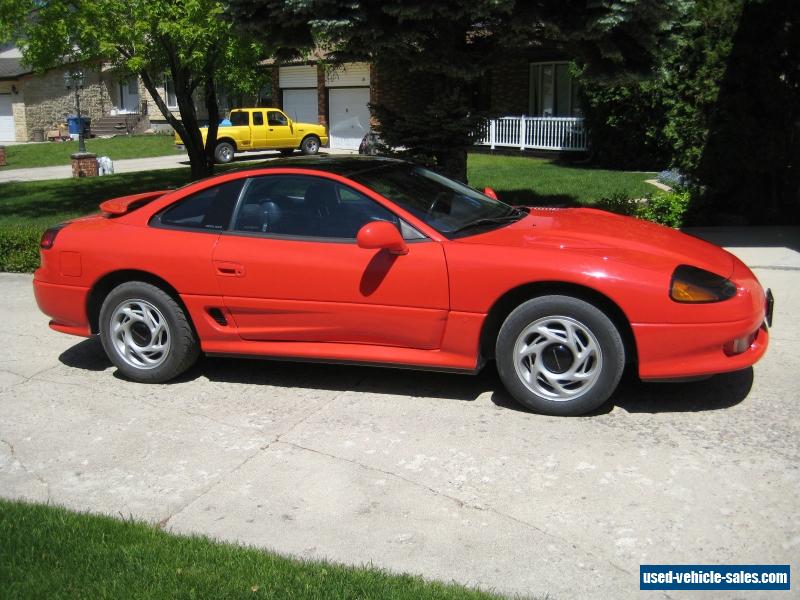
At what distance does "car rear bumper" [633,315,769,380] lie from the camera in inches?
185

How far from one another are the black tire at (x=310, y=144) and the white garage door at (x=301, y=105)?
3.01 m

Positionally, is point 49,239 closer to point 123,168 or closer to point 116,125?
point 123,168

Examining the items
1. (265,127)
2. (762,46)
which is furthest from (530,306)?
(265,127)

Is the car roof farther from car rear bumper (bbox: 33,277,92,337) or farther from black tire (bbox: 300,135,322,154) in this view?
black tire (bbox: 300,135,322,154)

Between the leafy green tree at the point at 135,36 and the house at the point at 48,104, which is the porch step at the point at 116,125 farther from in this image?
the leafy green tree at the point at 135,36

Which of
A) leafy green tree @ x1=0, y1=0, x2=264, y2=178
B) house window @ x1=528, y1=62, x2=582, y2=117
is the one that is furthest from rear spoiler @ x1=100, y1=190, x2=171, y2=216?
house window @ x1=528, y1=62, x2=582, y2=117

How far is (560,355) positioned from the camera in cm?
491

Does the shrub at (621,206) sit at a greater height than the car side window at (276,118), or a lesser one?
lesser

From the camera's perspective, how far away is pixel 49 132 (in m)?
39.7

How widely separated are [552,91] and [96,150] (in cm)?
1632

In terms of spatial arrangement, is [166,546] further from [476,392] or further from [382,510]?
[476,392]

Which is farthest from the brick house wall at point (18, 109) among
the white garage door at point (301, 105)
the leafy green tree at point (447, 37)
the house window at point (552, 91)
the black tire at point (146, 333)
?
the black tire at point (146, 333)

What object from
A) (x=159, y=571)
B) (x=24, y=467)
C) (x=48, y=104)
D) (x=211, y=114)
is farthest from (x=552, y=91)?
(x=48, y=104)

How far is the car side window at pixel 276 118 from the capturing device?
28.4 m
